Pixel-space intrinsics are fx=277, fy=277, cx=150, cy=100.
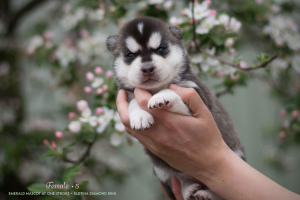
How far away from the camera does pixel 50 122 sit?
4410 mm

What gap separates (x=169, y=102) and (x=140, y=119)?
0.24 meters

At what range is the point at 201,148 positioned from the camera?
1.97 meters

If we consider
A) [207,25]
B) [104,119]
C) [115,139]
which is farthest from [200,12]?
[115,139]

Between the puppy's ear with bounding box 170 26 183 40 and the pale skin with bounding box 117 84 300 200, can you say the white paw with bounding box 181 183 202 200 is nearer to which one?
the pale skin with bounding box 117 84 300 200

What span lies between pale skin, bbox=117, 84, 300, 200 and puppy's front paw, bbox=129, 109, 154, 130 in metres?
0.04

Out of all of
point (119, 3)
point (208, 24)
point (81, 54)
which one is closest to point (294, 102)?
point (208, 24)

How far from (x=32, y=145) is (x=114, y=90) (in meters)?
2.03

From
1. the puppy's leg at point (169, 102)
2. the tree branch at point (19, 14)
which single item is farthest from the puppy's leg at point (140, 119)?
the tree branch at point (19, 14)

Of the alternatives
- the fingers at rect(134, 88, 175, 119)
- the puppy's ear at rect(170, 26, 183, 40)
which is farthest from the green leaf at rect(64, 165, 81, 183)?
the puppy's ear at rect(170, 26, 183, 40)

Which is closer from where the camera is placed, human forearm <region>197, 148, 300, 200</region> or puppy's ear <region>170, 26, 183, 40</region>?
human forearm <region>197, 148, 300, 200</region>

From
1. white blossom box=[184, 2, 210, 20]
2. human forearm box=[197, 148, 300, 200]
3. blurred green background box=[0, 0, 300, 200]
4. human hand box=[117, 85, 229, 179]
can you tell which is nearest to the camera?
human forearm box=[197, 148, 300, 200]

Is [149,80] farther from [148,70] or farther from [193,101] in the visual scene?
[193,101]

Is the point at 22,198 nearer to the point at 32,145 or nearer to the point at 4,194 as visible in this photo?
the point at 4,194

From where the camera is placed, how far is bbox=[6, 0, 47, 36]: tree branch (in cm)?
429
